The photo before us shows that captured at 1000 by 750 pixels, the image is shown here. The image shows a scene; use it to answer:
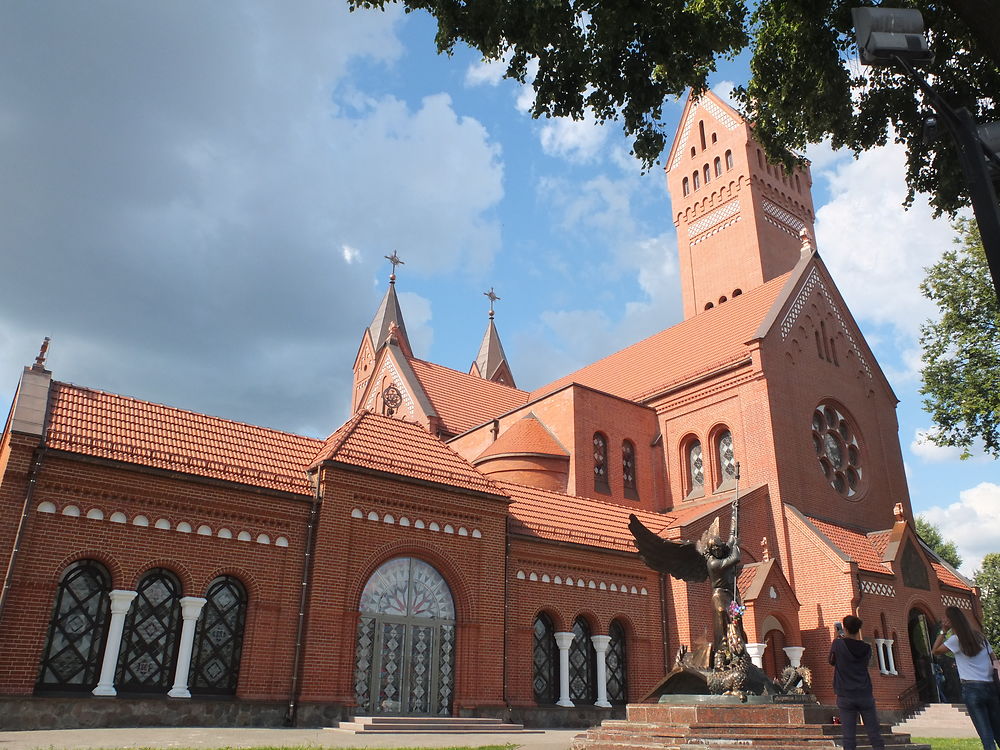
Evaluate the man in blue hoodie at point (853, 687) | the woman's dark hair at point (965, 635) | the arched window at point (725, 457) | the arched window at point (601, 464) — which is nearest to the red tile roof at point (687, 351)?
the arched window at point (725, 457)

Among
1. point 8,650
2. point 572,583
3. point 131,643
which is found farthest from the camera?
point 572,583

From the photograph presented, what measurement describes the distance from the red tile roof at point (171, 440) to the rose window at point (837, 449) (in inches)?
705

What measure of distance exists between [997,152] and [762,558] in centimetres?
1803

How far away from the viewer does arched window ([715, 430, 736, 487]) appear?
26000 millimetres

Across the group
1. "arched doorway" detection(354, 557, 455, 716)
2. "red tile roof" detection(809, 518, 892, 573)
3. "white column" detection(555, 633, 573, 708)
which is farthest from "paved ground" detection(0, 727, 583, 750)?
"red tile roof" detection(809, 518, 892, 573)

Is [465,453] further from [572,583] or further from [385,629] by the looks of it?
[385,629]

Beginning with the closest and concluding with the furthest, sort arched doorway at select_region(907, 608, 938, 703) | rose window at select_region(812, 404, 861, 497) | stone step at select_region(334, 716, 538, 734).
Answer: stone step at select_region(334, 716, 538, 734) → arched doorway at select_region(907, 608, 938, 703) → rose window at select_region(812, 404, 861, 497)

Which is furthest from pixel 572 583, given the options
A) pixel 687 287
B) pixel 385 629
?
pixel 687 287

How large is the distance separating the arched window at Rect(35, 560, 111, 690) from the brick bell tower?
30.6 meters

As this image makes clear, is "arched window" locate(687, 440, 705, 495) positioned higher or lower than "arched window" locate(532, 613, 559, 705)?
higher

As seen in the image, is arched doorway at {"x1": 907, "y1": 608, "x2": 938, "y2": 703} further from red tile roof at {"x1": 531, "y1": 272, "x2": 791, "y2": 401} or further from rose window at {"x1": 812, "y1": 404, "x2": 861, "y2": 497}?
red tile roof at {"x1": 531, "y1": 272, "x2": 791, "y2": 401}

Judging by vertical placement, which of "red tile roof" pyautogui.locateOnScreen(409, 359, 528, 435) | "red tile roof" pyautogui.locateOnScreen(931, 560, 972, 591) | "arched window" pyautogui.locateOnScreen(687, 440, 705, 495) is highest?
"red tile roof" pyautogui.locateOnScreen(409, 359, 528, 435)

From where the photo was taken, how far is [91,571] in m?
13.6

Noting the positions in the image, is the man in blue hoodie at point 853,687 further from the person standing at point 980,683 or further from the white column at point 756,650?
the white column at point 756,650
